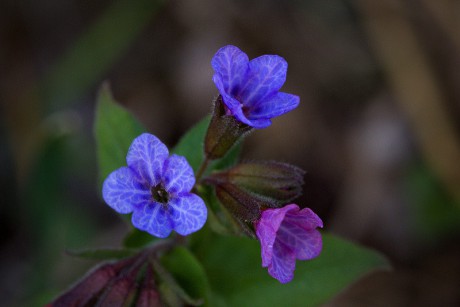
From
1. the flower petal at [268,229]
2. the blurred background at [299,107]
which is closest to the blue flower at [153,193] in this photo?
the flower petal at [268,229]

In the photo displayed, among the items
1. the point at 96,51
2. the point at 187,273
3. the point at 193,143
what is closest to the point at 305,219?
the point at 187,273

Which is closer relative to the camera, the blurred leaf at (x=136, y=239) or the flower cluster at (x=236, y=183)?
the flower cluster at (x=236, y=183)

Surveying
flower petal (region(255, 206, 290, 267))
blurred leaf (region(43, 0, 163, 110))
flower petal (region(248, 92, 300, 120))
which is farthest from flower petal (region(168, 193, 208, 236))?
blurred leaf (region(43, 0, 163, 110))

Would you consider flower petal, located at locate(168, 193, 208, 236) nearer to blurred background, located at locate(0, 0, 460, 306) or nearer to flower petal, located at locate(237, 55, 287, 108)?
flower petal, located at locate(237, 55, 287, 108)

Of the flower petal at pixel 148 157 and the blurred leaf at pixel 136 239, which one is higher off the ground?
the flower petal at pixel 148 157

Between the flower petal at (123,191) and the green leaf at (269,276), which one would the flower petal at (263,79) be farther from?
the green leaf at (269,276)

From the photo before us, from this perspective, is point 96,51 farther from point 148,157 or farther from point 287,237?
point 287,237
